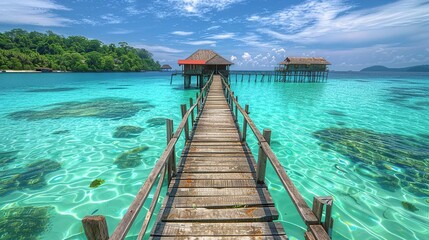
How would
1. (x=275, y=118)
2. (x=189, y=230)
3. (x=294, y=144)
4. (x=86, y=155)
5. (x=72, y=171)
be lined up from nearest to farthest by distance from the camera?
(x=189, y=230)
(x=72, y=171)
(x=86, y=155)
(x=294, y=144)
(x=275, y=118)

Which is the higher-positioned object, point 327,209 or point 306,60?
point 306,60

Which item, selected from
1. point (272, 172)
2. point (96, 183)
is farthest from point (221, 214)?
point (96, 183)

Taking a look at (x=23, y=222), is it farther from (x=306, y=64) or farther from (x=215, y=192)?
(x=306, y=64)

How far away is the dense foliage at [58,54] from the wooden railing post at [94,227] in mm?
98315

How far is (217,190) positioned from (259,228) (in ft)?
3.80

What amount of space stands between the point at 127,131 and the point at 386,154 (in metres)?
12.6

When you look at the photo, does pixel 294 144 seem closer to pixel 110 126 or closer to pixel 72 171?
pixel 72 171

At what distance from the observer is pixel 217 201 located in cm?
374

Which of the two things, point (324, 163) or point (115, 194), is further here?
point (324, 163)

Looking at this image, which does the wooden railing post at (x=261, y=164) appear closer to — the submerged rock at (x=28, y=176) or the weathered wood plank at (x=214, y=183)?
the weathered wood plank at (x=214, y=183)

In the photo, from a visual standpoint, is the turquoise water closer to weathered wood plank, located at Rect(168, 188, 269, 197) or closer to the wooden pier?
weathered wood plank, located at Rect(168, 188, 269, 197)

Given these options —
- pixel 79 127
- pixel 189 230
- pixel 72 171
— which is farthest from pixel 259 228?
pixel 79 127

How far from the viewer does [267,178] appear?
6.96 m

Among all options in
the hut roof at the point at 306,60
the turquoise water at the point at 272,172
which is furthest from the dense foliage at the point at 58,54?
the hut roof at the point at 306,60
